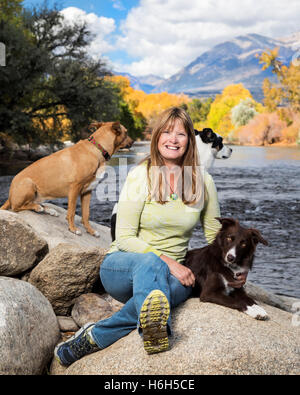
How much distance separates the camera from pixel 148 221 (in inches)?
114

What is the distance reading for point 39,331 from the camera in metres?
3.06

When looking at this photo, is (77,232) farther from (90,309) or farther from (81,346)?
(81,346)

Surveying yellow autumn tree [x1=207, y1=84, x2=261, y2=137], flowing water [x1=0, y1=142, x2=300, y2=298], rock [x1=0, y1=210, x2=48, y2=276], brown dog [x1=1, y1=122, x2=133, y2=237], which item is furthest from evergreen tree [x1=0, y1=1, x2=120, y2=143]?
yellow autumn tree [x1=207, y1=84, x2=261, y2=137]

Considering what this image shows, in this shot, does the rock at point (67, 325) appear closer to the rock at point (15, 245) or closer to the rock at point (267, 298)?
the rock at point (15, 245)

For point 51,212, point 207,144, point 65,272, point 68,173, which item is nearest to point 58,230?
point 51,212

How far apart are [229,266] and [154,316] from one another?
0.76m

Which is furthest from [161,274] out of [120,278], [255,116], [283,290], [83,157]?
[255,116]

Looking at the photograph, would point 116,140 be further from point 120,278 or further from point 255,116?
point 255,116

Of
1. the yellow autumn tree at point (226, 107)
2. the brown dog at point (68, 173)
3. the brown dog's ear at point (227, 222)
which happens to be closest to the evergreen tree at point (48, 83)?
the brown dog at point (68, 173)

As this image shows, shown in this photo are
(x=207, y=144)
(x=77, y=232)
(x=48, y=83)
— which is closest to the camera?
(x=77, y=232)

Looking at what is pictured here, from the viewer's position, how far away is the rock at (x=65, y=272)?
3834mm

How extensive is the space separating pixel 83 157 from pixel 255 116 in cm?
3809

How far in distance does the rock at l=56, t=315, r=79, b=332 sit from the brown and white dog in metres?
1.39

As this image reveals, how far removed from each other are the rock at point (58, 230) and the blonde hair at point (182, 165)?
206 cm
